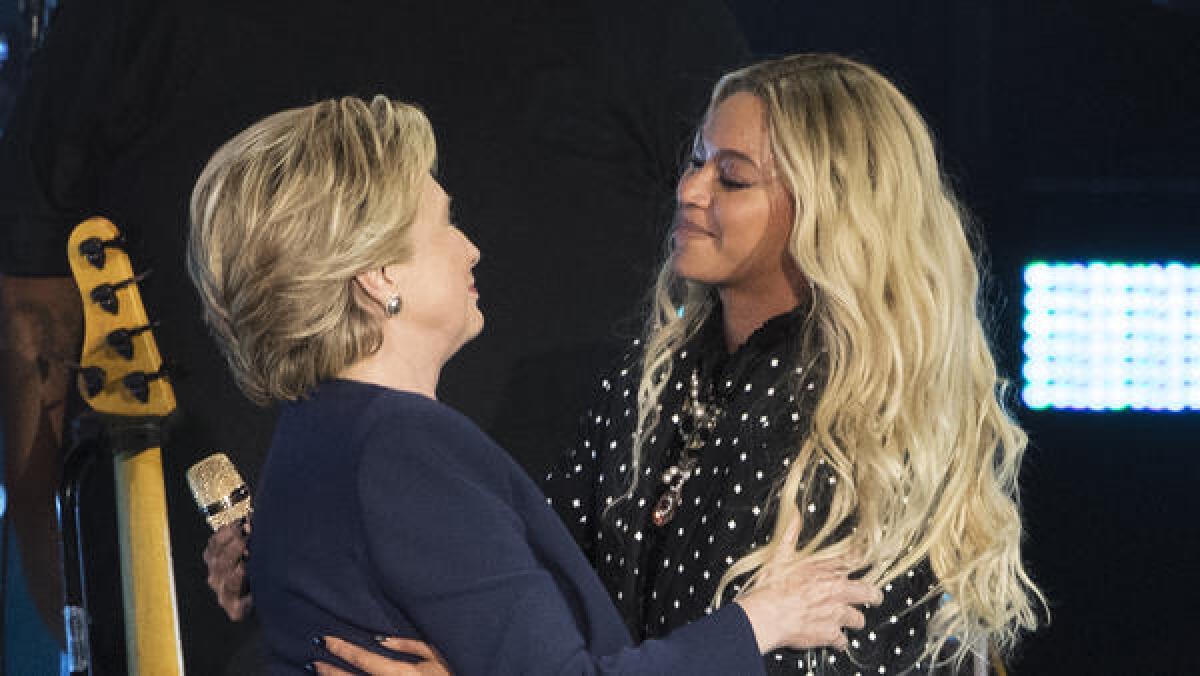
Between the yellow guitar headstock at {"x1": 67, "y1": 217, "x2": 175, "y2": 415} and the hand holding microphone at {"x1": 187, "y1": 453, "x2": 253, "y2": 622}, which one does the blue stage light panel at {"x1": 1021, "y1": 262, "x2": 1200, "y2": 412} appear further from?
the hand holding microphone at {"x1": 187, "y1": 453, "x2": 253, "y2": 622}

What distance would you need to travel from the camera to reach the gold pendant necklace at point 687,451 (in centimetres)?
211

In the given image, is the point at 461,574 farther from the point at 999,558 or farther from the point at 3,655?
the point at 3,655

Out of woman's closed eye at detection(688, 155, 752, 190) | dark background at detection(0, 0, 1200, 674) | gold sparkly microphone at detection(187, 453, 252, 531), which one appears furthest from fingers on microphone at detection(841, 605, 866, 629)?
dark background at detection(0, 0, 1200, 674)

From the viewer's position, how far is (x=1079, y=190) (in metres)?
4.39

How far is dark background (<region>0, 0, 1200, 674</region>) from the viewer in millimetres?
4238

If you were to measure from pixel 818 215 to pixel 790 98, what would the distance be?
6.3 inches

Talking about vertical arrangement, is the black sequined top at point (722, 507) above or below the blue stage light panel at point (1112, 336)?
above

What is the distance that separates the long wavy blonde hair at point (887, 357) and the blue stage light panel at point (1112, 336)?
2467mm

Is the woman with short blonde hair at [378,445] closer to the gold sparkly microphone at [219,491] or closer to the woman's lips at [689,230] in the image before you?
the woman's lips at [689,230]

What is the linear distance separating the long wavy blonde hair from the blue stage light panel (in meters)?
2.47

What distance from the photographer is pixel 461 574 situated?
5.12 ft

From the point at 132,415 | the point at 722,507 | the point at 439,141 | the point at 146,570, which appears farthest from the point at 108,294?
the point at 722,507

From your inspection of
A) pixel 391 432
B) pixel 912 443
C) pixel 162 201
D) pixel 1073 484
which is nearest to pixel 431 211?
pixel 391 432

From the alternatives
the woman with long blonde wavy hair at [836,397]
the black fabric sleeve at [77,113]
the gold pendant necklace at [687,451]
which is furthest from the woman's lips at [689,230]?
the black fabric sleeve at [77,113]
